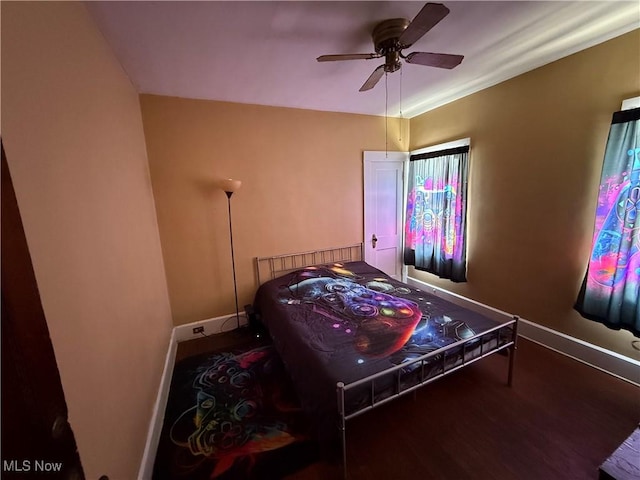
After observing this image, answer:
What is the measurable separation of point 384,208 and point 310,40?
8.46 ft

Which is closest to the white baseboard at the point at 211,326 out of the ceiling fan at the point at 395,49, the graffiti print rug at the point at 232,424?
the graffiti print rug at the point at 232,424

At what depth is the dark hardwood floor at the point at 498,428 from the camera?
1.53 m

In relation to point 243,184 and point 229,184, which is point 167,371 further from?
point 243,184

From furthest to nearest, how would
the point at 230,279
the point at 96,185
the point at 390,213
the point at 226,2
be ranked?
the point at 390,213 → the point at 230,279 → the point at 226,2 → the point at 96,185

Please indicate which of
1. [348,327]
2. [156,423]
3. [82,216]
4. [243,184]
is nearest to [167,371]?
[156,423]

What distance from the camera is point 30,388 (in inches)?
20.5

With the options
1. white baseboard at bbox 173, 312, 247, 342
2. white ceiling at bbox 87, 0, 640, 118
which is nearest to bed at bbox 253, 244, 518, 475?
white baseboard at bbox 173, 312, 247, 342

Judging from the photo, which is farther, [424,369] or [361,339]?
[361,339]

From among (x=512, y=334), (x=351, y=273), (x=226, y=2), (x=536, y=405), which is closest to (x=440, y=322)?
(x=512, y=334)

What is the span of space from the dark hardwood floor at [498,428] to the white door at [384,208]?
2065 millimetres

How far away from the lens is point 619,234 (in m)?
2.00

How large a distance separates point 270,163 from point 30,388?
9.66 ft

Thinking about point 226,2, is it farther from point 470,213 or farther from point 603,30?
point 470,213

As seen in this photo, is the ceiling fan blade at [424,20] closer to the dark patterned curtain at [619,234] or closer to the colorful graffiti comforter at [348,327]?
the dark patterned curtain at [619,234]
